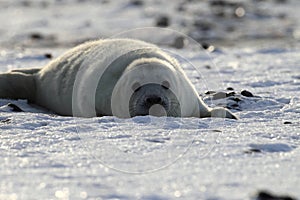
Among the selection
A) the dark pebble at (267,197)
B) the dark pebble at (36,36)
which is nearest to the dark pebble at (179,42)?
the dark pebble at (36,36)

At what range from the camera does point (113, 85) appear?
477 centimetres

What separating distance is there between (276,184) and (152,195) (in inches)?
21.4

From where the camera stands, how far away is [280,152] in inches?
134

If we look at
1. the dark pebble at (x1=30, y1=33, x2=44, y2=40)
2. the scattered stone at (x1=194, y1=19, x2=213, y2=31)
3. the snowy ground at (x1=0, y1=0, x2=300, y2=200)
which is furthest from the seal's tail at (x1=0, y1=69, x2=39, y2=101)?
the scattered stone at (x1=194, y1=19, x2=213, y2=31)

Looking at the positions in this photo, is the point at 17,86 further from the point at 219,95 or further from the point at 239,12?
the point at 239,12

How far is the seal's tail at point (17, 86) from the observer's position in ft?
18.1

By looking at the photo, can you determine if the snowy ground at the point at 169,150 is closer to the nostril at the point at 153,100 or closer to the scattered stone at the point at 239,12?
the nostril at the point at 153,100

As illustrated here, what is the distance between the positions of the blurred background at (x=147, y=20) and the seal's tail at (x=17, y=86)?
206 inches

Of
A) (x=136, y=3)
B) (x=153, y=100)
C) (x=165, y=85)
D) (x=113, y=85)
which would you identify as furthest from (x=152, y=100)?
(x=136, y=3)

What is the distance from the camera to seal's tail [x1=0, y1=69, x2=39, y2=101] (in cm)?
553

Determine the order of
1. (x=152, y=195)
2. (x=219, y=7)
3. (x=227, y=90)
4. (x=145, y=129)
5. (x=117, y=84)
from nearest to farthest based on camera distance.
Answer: (x=152, y=195) → (x=145, y=129) → (x=117, y=84) → (x=227, y=90) → (x=219, y=7)

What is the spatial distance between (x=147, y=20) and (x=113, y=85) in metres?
9.84

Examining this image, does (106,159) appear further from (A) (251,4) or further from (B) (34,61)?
(A) (251,4)

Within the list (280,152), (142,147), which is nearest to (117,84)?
(142,147)
